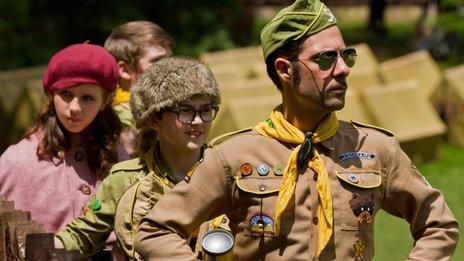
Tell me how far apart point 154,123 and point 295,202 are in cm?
129

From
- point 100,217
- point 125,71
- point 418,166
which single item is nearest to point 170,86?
point 100,217

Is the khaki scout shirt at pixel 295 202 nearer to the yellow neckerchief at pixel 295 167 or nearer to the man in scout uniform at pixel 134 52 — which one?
the yellow neckerchief at pixel 295 167

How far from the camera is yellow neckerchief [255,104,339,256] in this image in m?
4.76

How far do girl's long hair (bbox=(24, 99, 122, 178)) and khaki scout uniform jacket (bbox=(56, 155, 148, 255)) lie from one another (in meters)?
0.75

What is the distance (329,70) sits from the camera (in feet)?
15.8

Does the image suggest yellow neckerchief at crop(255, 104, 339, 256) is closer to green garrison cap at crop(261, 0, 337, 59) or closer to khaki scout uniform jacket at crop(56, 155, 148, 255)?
green garrison cap at crop(261, 0, 337, 59)

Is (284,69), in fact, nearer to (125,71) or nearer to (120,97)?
(120,97)

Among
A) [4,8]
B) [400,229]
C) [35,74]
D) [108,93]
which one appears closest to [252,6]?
[4,8]

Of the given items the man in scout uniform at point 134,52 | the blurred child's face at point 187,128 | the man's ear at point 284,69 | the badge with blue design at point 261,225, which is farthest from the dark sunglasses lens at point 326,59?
the man in scout uniform at point 134,52

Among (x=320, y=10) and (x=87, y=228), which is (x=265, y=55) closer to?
(x=320, y=10)

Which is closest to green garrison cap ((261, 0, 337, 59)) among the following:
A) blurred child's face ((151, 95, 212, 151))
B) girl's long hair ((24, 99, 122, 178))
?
blurred child's face ((151, 95, 212, 151))

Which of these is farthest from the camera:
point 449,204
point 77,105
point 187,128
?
point 449,204

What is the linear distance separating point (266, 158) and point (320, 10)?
A: 50 centimetres

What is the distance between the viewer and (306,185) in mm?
4836
